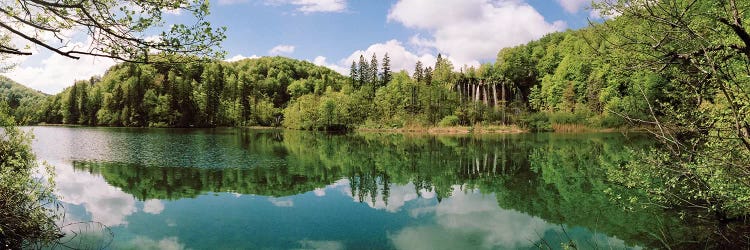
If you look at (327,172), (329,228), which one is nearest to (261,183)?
(327,172)

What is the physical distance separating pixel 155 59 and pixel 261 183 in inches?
579

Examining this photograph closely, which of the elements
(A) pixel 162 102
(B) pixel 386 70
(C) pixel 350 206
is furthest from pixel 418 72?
(C) pixel 350 206

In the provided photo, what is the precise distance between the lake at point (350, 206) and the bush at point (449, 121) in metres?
49.0

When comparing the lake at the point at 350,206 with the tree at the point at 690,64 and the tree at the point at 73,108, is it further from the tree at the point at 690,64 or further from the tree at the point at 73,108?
the tree at the point at 73,108

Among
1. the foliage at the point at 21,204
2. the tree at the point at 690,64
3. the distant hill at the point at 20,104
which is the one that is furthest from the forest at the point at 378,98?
the foliage at the point at 21,204

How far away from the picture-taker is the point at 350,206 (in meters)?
15.8

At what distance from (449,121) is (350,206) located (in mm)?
64434

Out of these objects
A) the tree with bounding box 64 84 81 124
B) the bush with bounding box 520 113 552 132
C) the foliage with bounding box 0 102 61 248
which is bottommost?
the foliage with bounding box 0 102 61 248

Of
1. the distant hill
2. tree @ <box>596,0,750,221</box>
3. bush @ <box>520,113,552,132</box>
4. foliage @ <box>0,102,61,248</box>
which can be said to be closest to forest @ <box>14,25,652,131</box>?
bush @ <box>520,113,552,132</box>

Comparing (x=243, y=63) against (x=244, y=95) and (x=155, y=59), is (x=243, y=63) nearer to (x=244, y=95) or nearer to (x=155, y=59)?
(x=244, y=95)

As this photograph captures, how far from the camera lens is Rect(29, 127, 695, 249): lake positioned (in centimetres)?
1134

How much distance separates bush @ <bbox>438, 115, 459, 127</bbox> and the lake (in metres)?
49.0

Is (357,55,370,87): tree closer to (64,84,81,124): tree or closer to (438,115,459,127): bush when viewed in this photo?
(438,115,459,127): bush

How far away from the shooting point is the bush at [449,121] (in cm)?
7781
